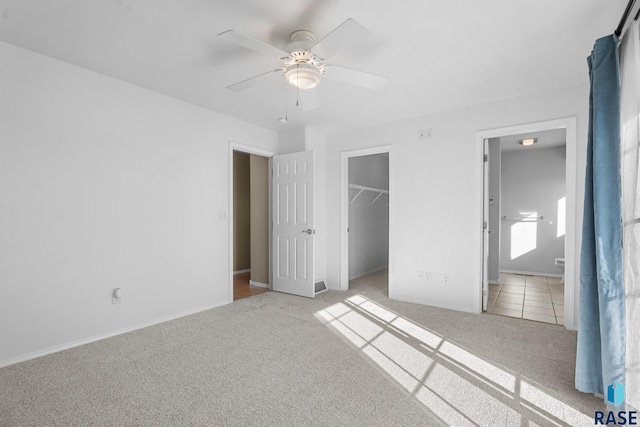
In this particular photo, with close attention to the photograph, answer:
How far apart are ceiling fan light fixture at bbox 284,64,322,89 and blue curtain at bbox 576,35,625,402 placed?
1774mm

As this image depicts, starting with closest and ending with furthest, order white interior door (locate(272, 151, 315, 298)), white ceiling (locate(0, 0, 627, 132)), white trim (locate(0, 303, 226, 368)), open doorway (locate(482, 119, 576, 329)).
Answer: white ceiling (locate(0, 0, 627, 132)) < white trim (locate(0, 303, 226, 368)) < white interior door (locate(272, 151, 315, 298)) < open doorway (locate(482, 119, 576, 329))

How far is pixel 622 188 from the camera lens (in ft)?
5.86

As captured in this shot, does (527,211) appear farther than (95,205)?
Yes

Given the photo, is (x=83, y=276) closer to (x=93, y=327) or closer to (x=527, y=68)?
(x=93, y=327)

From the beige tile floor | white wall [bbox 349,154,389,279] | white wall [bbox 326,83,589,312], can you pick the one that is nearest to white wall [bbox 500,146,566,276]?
the beige tile floor

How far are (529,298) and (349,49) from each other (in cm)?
409

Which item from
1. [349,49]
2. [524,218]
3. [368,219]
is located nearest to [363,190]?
[368,219]

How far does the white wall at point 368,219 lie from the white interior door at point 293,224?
4.26 feet

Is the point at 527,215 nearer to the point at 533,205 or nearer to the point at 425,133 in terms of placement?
the point at 533,205

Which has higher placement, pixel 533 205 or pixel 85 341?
pixel 533 205

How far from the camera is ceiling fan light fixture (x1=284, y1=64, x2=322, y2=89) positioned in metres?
2.35

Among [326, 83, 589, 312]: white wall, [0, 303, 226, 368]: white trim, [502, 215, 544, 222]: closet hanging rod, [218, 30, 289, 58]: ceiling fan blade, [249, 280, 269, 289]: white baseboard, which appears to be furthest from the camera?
[502, 215, 544, 222]: closet hanging rod

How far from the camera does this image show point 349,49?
8.14 ft

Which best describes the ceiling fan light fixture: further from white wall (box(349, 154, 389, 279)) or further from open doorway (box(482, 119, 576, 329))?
open doorway (box(482, 119, 576, 329))
